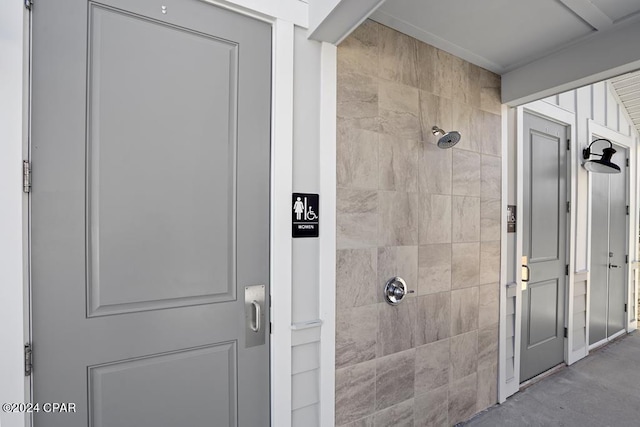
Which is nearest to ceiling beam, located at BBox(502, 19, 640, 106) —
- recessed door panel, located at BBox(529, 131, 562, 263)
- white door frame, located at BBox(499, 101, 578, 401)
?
white door frame, located at BBox(499, 101, 578, 401)

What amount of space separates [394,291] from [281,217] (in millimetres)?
829

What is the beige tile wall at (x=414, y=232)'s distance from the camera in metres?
1.63

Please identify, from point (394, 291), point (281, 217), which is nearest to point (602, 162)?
point (394, 291)

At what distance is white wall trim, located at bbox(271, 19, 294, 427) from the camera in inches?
54.7

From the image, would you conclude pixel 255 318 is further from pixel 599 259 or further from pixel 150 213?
pixel 599 259

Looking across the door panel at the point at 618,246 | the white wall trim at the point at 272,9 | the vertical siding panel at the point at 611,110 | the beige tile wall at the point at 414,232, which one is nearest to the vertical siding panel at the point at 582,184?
the vertical siding panel at the point at 611,110

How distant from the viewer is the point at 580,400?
243 cm

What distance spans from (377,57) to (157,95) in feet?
3.92

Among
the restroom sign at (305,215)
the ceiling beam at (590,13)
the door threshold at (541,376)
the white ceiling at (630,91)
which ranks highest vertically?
the white ceiling at (630,91)

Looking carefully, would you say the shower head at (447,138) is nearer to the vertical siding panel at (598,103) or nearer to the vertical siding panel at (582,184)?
the vertical siding panel at (582,184)

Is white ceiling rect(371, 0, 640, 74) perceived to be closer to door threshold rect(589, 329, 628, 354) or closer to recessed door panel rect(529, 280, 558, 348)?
recessed door panel rect(529, 280, 558, 348)

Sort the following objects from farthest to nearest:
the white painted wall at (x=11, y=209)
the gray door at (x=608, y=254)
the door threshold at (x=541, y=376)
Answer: the gray door at (x=608, y=254), the door threshold at (x=541, y=376), the white painted wall at (x=11, y=209)

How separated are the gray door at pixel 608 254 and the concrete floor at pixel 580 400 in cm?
51

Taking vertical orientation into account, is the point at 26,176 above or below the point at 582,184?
below
